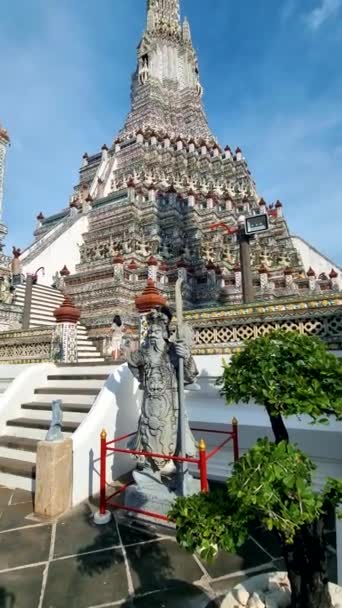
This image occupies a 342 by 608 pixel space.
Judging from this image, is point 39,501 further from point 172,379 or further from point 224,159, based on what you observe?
point 224,159

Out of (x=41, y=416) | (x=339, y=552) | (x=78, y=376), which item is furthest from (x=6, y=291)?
(x=339, y=552)

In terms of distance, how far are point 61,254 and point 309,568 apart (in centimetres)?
2115

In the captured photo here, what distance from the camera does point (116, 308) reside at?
15242mm

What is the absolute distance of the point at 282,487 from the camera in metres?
1.52

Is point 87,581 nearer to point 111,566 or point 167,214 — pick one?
point 111,566

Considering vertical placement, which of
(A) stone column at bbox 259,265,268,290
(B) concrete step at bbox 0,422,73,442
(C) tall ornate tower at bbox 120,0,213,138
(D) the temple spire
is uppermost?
(D) the temple spire

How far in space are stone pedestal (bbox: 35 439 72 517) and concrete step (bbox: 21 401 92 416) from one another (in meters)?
1.52

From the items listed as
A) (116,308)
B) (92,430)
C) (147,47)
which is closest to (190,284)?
(116,308)

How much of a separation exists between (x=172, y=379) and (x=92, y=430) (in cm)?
159

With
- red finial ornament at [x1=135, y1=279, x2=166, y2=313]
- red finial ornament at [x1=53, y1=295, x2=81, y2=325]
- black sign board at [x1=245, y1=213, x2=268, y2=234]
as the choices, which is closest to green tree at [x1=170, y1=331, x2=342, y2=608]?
red finial ornament at [x1=135, y1=279, x2=166, y2=313]

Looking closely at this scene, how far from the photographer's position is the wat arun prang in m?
17.6

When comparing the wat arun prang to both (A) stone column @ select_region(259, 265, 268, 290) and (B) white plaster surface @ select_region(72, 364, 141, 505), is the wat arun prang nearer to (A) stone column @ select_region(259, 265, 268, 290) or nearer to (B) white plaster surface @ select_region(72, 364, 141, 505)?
(A) stone column @ select_region(259, 265, 268, 290)

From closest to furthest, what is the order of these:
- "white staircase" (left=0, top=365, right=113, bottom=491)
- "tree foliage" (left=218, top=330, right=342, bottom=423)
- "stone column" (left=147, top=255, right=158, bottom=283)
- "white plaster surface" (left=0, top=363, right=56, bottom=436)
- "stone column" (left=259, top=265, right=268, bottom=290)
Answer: "tree foliage" (left=218, top=330, right=342, bottom=423) → "white staircase" (left=0, top=365, right=113, bottom=491) → "white plaster surface" (left=0, top=363, right=56, bottom=436) → "stone column" (left=147, top=255, right=158, bottom=283) → "stone column" (left=259, top=265, right=268, bottom=290)

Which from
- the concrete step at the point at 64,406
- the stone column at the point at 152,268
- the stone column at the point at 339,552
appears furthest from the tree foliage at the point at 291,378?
the stone column at the point at 152,268
